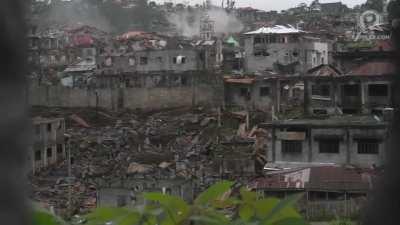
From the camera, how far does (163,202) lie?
70.4 inches

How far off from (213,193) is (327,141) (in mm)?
18043

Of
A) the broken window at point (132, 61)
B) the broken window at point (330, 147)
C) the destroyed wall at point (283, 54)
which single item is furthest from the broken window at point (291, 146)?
the broken window at point (132, 61)

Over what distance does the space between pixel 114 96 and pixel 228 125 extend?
873 cm

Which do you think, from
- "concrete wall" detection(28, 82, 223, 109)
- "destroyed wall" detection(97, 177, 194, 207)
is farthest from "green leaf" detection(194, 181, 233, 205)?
"concrete wall" detection(28, 82, 223, 109)

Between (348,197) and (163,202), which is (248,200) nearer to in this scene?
(163,202)

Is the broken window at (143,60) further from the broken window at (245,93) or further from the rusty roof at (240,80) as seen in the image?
the broken window at (245,93)

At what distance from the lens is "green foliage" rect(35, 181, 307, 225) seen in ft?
5.73

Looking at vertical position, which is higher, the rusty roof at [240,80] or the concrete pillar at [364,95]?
the rusty roof at [240,80]

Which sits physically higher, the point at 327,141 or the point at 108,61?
the point at 108,61

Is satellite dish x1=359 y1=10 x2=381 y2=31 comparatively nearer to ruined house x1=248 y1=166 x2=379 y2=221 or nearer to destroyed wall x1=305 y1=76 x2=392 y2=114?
destroyed wall x1=305 y1=76 x2=392 y2=114

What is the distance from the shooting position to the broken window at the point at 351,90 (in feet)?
89.2

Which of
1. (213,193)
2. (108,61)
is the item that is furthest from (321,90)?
(213,193)

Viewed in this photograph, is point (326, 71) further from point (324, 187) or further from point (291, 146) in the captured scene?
point (324, 187)

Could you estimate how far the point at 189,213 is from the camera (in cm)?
176
